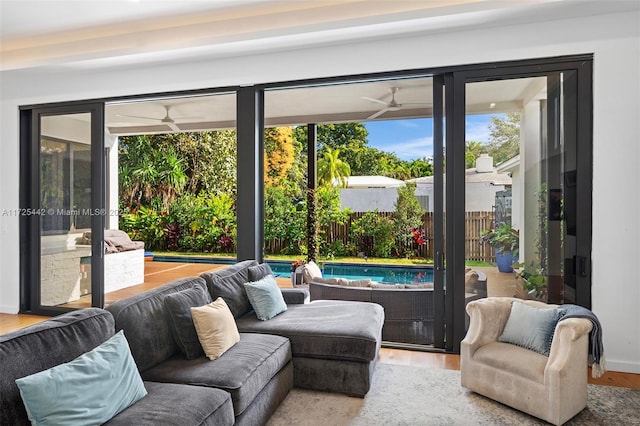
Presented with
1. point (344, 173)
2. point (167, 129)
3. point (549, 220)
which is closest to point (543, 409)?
point (549, 220)

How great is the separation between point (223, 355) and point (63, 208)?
12.3ft

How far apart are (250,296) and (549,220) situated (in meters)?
2.58

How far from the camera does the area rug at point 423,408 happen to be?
2586 millimetres

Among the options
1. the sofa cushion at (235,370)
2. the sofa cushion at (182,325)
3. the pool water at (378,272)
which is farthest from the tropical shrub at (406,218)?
the sofa cushion at (182,325)

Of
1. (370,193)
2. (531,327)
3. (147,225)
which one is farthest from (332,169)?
(147,225)

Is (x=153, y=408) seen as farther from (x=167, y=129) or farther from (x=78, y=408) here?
(x=167, y=129)

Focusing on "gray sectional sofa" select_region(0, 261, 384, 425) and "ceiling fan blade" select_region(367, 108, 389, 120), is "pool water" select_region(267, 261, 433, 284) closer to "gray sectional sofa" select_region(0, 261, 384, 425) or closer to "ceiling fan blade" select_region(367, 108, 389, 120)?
"gray sectional sofa" select_region(0, 261, 384, 425)

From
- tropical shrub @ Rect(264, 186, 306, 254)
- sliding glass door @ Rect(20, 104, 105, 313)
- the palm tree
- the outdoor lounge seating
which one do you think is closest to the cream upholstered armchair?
the outdoor lounge seating

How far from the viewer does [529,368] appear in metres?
2.62

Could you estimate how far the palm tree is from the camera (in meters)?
5.78

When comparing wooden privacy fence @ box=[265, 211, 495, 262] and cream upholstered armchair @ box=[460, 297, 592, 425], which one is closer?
cream upholstered armchair @ box=[460, 297, 592, 425]

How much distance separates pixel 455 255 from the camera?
12.4 feet

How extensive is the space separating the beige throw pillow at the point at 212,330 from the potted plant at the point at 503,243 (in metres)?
2.38

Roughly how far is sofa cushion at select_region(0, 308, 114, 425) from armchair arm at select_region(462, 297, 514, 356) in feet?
7.52
